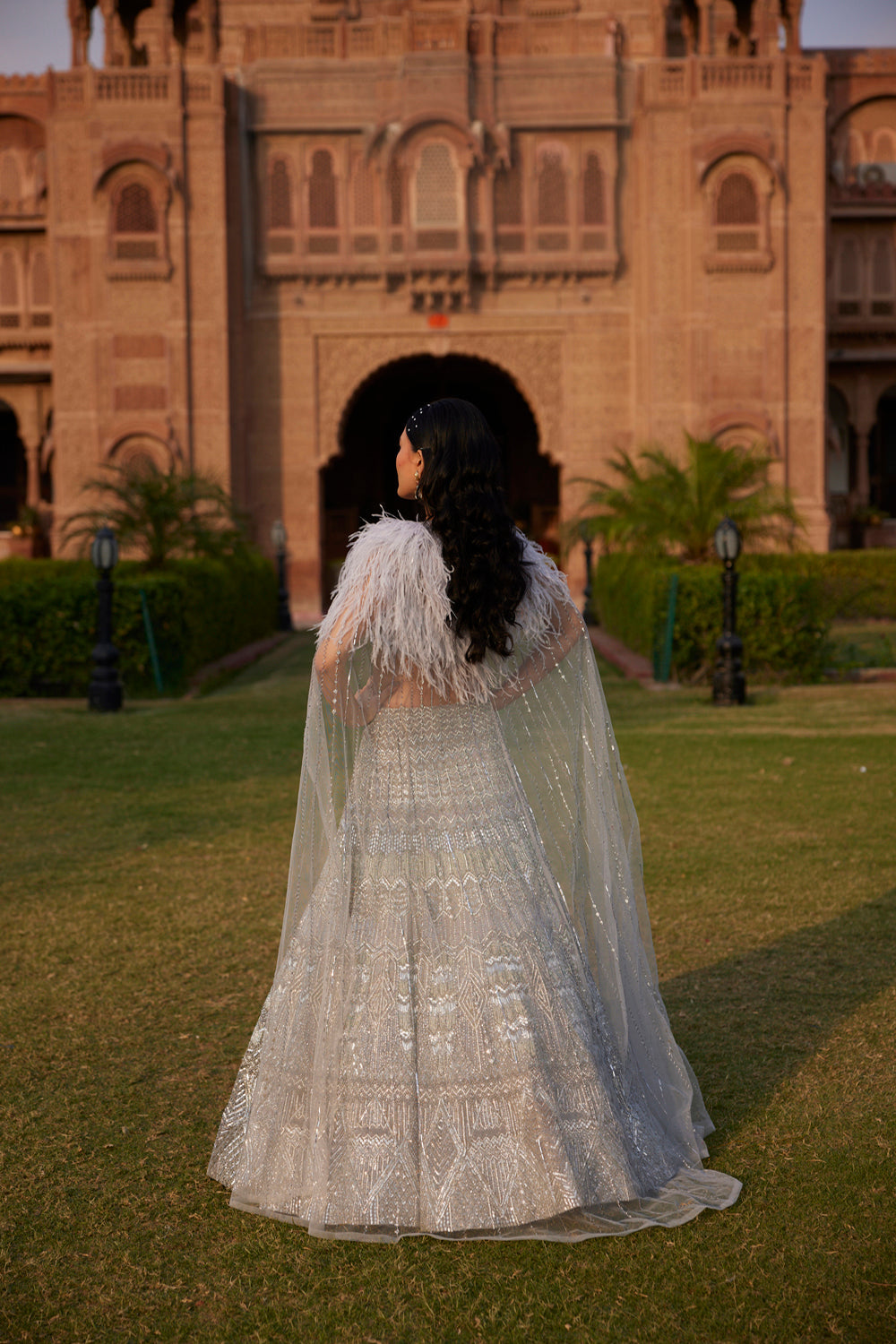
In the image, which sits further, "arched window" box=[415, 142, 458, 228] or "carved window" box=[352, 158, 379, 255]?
"carved window" box=[352, 158, 379, 255]

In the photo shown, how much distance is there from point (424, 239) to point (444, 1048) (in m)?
21.5

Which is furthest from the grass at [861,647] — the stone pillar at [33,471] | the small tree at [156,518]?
the stone pillar at [33,471]

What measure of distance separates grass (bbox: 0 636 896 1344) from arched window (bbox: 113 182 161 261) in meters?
17.0

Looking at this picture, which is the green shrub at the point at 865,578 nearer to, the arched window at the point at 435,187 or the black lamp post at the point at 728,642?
the arched window at the point at 435,187

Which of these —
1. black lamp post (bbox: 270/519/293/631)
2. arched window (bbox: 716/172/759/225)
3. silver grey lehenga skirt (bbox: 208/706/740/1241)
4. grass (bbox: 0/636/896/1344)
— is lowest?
grass (bbox: 0/636/896/1344)

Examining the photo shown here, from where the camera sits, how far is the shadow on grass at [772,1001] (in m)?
3.34

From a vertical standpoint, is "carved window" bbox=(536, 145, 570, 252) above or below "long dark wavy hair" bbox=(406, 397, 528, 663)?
above

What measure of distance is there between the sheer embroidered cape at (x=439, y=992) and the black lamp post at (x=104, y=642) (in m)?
7.89

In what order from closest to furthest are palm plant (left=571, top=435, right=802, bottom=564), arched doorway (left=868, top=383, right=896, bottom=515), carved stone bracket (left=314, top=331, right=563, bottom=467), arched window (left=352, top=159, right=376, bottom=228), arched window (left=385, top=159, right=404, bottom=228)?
palm plant (left=571, top=435, right=802, bottom=564) → arched window (left=385, top=159, right=404, bottom=228) → arched window (left=352, top=159, right=376, bottom=228) → carved stone bracket (left=314, top=331, right=563, bottom=467) → arched doorway (left=868, top=383, right=896, bottom=515)

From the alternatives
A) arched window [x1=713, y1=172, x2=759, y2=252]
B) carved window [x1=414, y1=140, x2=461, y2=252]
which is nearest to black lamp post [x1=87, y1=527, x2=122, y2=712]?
carved window [x1=414, y1=140, x2=461, y2=252]

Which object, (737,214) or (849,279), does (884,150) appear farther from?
(737,214)

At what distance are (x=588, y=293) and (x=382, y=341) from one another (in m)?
3.67

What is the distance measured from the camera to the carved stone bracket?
23.3m

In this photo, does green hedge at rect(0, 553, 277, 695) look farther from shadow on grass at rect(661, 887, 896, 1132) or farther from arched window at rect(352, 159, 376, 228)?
arched window at rect(352, 159, 376, 228)
